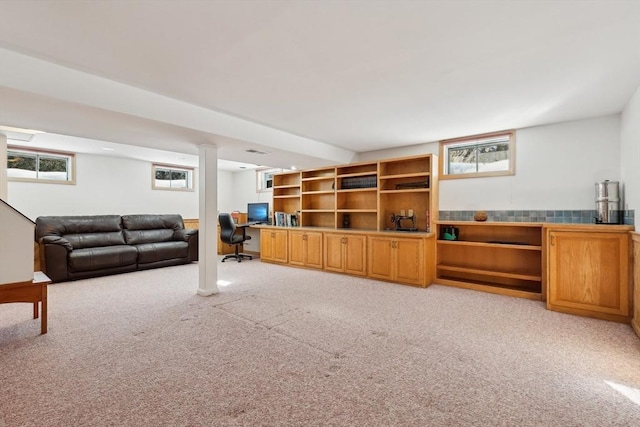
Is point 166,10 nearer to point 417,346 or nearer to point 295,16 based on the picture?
point 295,16

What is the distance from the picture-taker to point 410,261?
4.62m

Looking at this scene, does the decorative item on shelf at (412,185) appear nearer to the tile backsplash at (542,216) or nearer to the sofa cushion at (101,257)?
the tile backsplash at (542,216)

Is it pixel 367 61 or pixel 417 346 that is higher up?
pixel 367 61

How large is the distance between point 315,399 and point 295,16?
2384 millimetres

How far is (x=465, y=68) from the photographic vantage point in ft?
8.47

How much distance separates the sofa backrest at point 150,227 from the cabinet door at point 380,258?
451 centimetres

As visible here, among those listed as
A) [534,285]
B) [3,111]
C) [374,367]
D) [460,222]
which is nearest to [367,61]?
[374,367]

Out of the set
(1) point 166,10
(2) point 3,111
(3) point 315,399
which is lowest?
(3) point 315,399

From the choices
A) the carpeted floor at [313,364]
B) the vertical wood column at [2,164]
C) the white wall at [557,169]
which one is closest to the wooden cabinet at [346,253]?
the carpeted floor at [313,364]

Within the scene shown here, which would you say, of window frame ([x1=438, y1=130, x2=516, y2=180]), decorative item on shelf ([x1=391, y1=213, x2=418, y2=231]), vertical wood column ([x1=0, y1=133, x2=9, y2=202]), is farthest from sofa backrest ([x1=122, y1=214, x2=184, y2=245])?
window frame ([x1=438, y1=130, x2=516, y2=180])

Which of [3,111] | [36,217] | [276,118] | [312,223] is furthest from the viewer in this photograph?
[312,223]

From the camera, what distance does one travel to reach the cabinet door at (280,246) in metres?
6.36

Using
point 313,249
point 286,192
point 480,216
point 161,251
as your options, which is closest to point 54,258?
point 161,251

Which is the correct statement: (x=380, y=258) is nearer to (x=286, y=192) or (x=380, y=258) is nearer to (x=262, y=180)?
(x=286, y=192)
